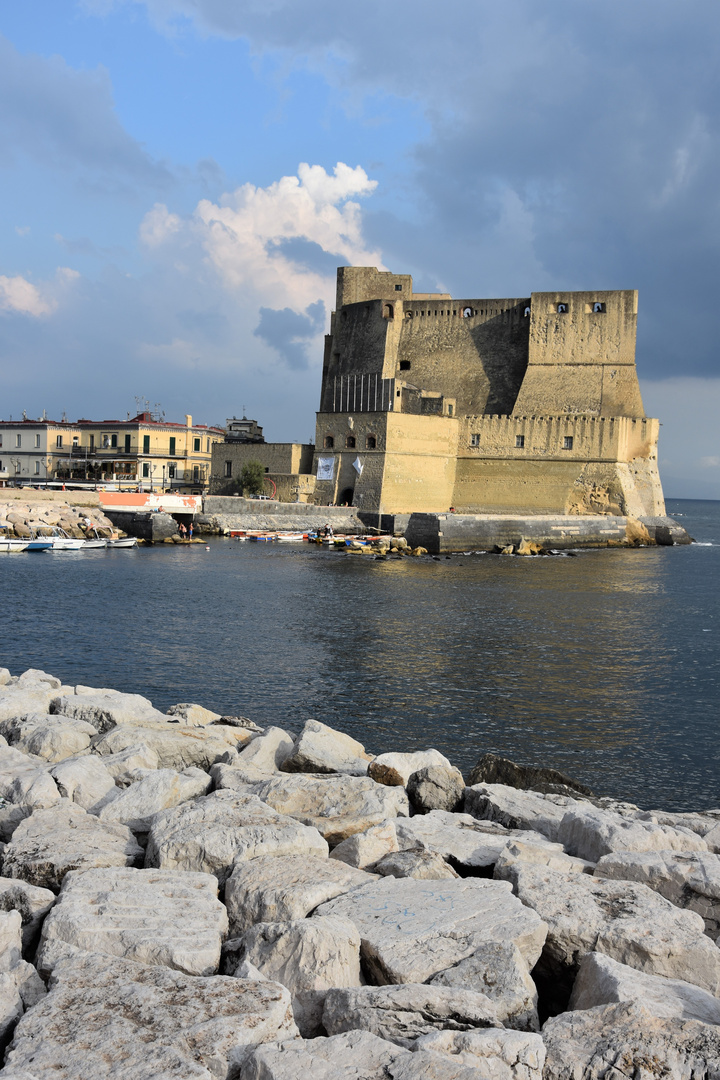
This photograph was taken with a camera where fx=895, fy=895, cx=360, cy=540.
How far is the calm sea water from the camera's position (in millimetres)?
9547

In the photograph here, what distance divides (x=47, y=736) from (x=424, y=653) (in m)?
8.33

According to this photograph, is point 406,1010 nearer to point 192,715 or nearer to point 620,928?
point 620,928

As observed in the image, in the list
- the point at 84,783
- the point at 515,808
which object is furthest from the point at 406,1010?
the point at 84,783

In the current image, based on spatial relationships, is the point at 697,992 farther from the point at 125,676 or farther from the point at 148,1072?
the point at 125,676

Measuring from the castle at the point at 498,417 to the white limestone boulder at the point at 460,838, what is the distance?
32.0 metres

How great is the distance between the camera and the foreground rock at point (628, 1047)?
281cm

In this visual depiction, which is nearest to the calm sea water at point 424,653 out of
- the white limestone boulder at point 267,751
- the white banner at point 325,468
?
the white limestone boulder at point 267,751

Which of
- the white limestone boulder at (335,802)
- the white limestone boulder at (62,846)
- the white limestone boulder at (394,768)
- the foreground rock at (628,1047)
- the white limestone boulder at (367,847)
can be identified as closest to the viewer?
the foreground rock at (628,1047)

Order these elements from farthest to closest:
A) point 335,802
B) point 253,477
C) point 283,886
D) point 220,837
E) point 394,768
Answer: point 253,477
point 394,768
point 335,802
point 220,837
point 283,886

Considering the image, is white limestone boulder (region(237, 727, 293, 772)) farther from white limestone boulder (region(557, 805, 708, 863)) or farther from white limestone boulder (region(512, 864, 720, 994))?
white limestone boulder (region(512, 864, 720, 994))

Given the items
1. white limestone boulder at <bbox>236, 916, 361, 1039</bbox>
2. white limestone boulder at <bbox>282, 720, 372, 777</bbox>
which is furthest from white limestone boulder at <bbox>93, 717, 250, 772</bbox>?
white limestone boulder at <bbox>236, 916, 361, 1039</bbox>

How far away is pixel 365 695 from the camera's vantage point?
37.3 ft

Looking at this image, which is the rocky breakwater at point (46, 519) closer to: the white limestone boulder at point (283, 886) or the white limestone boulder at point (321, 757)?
the white limestone boulder at point (321, 757)

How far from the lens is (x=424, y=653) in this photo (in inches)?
555
